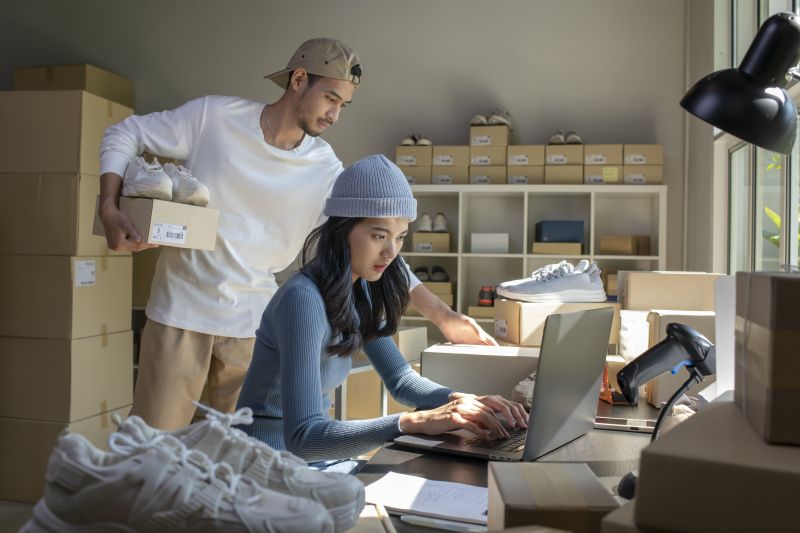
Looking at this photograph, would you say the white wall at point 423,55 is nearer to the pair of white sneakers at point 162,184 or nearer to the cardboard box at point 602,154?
the cardboard box at point 602,154

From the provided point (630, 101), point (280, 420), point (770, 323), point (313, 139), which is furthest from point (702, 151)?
point (770, 323)

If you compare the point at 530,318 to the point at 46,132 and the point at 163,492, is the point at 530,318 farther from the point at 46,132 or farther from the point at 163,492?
the point at 46,132

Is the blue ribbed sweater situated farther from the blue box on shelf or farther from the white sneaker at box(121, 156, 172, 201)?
the blue box on shelf

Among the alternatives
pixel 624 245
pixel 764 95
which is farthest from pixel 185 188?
pixel 624 245

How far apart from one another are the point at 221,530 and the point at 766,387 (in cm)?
53

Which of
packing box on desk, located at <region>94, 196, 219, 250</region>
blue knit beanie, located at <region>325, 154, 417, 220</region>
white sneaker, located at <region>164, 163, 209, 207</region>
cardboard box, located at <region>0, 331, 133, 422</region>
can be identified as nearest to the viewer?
blue knit beanie, located at <region>325, 154, 417, 220</region>

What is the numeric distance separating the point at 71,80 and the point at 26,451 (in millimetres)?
2456

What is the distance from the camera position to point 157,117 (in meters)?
2.30

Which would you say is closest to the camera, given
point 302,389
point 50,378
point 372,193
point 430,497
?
point 430,497

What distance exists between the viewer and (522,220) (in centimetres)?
478

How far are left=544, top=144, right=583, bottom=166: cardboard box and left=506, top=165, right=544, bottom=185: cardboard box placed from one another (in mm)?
70

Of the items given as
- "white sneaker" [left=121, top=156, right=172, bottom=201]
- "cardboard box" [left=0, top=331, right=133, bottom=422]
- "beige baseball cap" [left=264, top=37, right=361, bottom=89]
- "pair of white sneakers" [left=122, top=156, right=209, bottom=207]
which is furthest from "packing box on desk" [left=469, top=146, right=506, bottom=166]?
"white sneaker" [left=121, top=156, right=172, bottom=201]

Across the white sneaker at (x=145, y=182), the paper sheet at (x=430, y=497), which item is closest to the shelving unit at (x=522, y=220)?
the white sneaker at (x=145, y=182)

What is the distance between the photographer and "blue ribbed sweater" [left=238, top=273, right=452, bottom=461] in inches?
55.9
